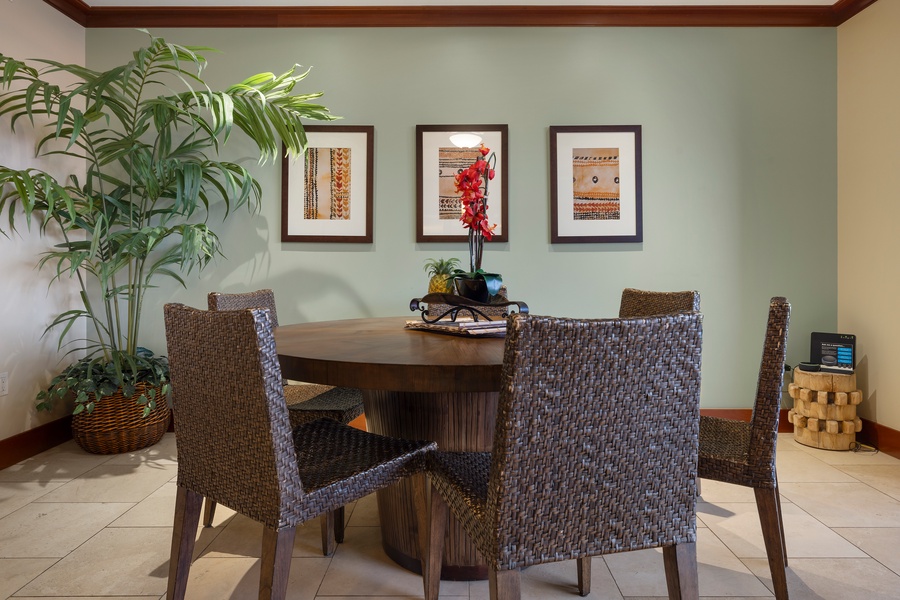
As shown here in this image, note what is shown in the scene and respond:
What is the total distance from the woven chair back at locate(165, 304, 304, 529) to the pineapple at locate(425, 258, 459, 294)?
1.26m

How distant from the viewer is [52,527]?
197cm

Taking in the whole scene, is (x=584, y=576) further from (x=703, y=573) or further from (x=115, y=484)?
(x=115, y=484)

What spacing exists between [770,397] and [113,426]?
9.68 feet

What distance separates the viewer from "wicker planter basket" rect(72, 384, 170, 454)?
8.98 ft

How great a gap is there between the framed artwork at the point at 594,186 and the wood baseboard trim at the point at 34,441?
3.05m

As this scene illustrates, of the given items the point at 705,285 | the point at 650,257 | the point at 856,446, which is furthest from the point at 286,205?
the point at 856,446

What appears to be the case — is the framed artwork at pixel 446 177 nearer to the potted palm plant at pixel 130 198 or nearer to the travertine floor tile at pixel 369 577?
the potted palm plant at pixel 130 198

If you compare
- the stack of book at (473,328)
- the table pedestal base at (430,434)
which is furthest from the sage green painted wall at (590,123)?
the table pedestal base at (430,434)

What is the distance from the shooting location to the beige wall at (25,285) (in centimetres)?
267

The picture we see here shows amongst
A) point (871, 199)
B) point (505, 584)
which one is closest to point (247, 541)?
point (505, 584)

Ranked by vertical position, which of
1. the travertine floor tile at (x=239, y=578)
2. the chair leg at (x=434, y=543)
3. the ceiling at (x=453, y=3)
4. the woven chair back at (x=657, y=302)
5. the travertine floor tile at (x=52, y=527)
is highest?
the ceiling at (x=453, y=3)

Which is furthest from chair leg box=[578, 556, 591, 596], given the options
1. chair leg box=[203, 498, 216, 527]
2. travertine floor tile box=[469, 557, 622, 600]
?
chair leg box=[203, 498, 216, 527]

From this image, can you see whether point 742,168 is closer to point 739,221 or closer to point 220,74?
point 739,221

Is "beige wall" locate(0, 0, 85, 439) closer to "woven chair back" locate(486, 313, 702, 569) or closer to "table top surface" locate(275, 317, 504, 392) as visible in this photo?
"table top surface" locate(275, 317, 504, 392)
